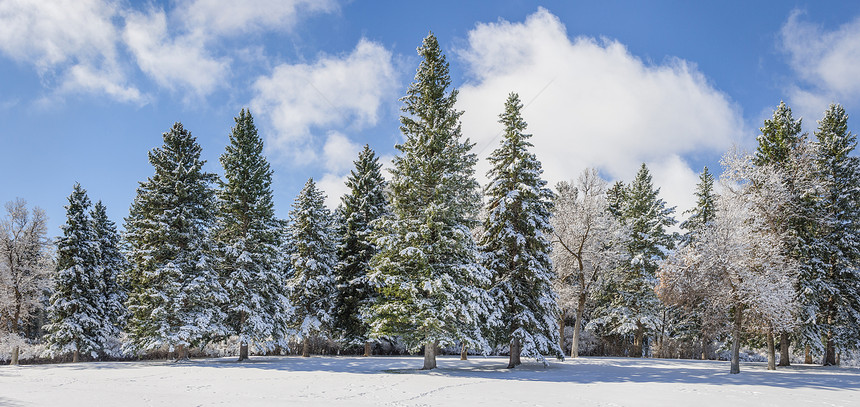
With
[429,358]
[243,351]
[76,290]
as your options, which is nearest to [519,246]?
[429,358]

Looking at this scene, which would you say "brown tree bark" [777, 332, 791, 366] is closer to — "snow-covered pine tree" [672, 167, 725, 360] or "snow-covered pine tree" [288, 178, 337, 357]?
"snow-covered pine tree" [672, 167, 725, 360]

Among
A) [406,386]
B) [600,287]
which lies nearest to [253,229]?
[406,386]

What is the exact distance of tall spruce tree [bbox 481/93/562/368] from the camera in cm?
2345

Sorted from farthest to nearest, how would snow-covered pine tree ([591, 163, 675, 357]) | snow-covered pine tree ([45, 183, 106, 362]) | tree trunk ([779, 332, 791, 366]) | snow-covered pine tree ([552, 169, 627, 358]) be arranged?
1. snow-covered pine tree ([591, 163, 675, 357])
2. snow-covered pine tree ([552, 169, 627, 358])
3. snow-covered pine tree ([45, 183, 106, 362])
4. tree trunk ([779, 332, 791, 366])

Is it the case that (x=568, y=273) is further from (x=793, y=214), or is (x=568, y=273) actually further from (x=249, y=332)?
(x=249, y=332)

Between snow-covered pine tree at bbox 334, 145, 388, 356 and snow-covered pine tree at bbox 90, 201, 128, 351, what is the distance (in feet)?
50.4

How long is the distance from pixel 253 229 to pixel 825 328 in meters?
33.7

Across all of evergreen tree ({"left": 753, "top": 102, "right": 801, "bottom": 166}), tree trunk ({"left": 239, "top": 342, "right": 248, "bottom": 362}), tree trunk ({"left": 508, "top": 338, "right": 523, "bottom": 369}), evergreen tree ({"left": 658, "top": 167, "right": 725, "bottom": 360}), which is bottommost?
tree trunk ({"left": 239, "top": 342, "right": 248, "bottom": 362})

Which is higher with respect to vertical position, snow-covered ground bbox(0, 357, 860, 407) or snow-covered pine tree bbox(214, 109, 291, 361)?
snow-covered pine tree bbox(214, 109, 291, 361)

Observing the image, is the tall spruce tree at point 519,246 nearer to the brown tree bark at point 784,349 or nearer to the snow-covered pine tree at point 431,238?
the snow-covered pine tree at point 431,238

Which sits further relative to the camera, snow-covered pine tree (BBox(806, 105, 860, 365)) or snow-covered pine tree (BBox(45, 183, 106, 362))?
snow-covered pine tree (BBox(45, 183, 106, 362))

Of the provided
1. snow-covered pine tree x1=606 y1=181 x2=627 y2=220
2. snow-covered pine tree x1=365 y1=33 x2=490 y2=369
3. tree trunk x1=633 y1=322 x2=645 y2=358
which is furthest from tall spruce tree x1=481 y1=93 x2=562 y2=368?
snow-covered pine tree x1=606 y1=181 x2=627 y2=220

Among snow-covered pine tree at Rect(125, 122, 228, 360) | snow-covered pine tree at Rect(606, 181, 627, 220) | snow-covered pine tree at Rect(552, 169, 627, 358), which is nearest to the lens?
snow-covered pine tree at Rect(125, 122, 228, 360)

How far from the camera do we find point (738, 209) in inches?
973
